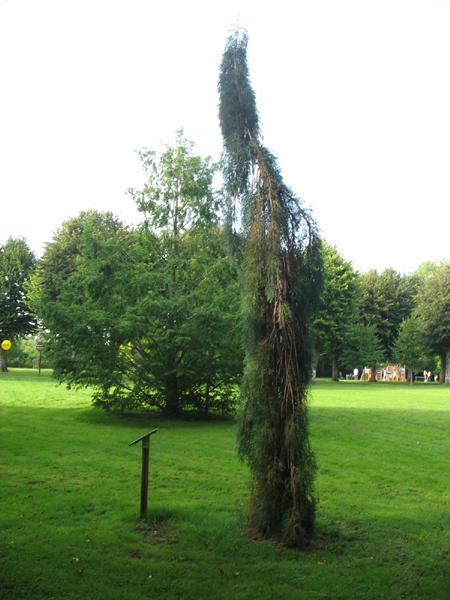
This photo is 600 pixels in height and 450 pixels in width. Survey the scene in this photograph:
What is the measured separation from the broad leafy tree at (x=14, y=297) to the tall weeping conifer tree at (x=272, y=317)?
38.9 metres

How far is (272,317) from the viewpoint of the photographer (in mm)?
6258

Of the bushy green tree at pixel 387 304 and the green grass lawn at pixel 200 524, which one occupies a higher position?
the bushy green tree at pixel 387 304

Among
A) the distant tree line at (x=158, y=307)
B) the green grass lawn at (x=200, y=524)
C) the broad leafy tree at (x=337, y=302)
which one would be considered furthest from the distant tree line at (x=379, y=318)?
the green grass lawn at (x=200, y=524)

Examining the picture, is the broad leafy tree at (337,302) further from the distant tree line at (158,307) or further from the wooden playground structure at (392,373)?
the wooden playground structure at (392,373)

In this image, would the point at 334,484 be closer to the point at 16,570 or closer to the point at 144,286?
the point at 16,570

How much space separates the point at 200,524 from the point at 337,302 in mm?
38115

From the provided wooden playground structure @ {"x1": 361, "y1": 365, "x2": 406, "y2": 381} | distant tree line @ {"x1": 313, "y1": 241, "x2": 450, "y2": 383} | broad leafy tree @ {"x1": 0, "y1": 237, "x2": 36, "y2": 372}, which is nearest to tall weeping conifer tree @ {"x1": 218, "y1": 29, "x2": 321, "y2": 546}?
distant tree line @ {"x1": 313, "y1": 241, "x2": 450, "y2": 383}

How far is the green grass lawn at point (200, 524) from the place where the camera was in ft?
15.4

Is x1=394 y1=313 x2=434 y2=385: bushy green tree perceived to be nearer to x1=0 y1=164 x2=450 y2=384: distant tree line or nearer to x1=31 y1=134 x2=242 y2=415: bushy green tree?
x1=0 y1=164 x2=450 y2=384: distant tree line

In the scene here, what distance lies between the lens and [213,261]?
17.3 meters

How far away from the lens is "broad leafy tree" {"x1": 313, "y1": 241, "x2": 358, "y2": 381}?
141 ft

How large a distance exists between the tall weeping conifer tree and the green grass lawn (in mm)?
481

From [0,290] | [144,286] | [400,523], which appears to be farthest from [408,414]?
[0,290]

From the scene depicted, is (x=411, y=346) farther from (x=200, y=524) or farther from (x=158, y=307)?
(x=200, y=524)
